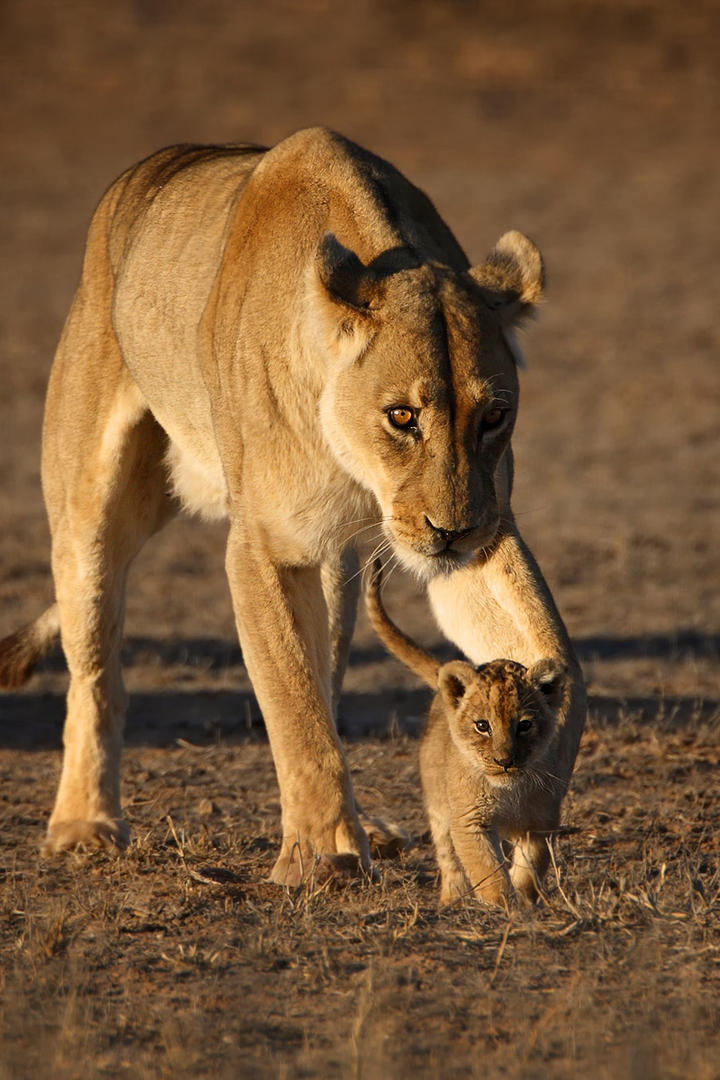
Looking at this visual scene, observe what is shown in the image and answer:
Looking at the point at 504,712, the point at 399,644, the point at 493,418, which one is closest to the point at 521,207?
the point at 399,644

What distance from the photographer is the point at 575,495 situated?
1135 cm

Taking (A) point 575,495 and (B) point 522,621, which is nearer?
(B) point 522,621

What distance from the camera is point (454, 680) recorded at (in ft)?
14.3

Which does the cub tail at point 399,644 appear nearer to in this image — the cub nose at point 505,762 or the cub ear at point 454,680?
the cub ear at point 454,680

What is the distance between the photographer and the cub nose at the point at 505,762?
163 inches

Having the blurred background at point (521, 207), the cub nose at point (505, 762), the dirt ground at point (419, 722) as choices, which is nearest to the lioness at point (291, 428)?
the cub nose at point (505, 762)

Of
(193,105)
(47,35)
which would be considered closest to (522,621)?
(193,105)

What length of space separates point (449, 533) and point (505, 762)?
23.0 inches

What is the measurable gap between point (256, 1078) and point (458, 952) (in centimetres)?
81

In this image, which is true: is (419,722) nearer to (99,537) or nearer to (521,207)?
(99,537)

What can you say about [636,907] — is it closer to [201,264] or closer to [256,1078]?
[256,1078]

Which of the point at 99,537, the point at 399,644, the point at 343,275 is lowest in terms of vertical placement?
the point at 399,644

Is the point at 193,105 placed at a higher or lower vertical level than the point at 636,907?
higher

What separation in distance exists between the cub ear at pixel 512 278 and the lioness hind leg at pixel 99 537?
1.56m
